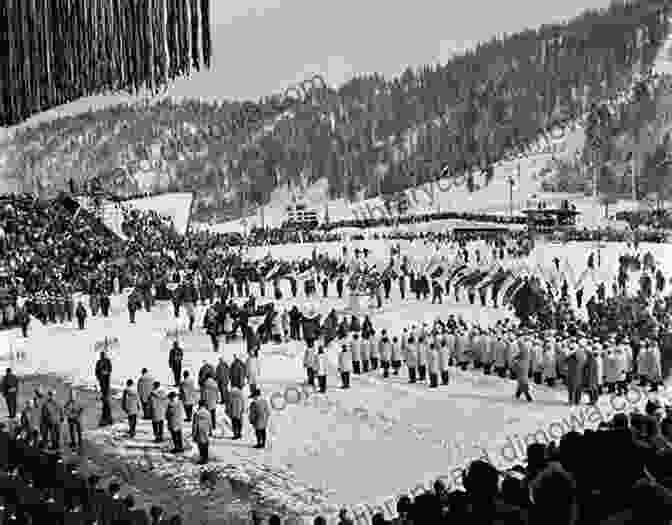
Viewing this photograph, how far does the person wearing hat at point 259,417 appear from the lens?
14102 mm

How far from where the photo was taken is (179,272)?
3878cm

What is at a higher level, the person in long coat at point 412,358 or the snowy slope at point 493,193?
the snowy slope at point 493,193

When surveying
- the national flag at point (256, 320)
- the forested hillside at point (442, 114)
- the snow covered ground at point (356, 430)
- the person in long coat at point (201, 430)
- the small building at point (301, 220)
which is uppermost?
the forested hillside at point (442, 114)

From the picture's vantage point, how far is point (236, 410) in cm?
1492

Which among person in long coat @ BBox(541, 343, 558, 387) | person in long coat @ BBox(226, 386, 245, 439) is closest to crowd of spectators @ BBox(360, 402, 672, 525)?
person in long coat @ BBox(226, 386, 245, 439)

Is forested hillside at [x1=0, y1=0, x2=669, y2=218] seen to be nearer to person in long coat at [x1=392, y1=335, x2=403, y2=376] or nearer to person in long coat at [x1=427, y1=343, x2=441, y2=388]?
person in long coat at [x1=392, y1=335, x2=403, y2=376]

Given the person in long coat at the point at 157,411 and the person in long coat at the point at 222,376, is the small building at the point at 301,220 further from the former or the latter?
the person in long coat at the point at 157,411

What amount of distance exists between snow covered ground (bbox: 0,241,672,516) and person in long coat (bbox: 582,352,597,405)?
1.28 feet

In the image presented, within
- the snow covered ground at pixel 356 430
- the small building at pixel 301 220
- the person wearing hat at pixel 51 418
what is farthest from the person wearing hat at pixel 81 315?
the small building at pixel 301 220

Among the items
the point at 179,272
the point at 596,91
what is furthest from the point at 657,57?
the point at 179,272

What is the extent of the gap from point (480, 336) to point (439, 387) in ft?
5.22

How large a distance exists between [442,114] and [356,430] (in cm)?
13208

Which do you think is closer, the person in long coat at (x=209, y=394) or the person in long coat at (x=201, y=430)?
the person in long coat at (x=201, y=430)

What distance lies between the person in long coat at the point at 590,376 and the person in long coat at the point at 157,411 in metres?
7.84
